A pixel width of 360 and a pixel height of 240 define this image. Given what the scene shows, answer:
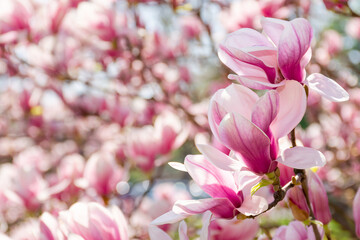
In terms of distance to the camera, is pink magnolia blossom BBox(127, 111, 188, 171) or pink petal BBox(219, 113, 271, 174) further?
pink magnolia blossom BBox(127, 111, 188, 171)

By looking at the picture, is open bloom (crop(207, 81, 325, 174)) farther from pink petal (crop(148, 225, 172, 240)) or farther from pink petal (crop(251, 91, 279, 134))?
pink petal (crop(148, 225, 172, 240))

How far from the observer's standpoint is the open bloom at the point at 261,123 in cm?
49

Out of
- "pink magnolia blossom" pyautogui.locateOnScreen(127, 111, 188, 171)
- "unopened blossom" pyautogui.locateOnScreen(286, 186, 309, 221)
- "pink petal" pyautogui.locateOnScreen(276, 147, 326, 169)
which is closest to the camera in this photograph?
"pink petal" pyautogui.locateOnScreen(276, 147, 326, 169)

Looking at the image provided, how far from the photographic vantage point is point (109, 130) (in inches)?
104

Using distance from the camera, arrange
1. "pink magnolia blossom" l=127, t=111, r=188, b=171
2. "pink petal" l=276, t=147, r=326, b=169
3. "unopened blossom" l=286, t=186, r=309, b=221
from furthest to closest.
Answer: "pink magnolia blossom" l=127, t=111, r=188, b=171 < "unopened blossom" l=286, t=186, r=309, b=221 < "pink petal" l=276, t=147, r=326, b=169

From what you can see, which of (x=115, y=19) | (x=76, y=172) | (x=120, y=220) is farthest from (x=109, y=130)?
(x=120, y=220)

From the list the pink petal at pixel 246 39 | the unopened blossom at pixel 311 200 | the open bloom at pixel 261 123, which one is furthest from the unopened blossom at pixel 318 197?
the pink petal at pixel 246 39

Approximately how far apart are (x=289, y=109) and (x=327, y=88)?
55 millimetres

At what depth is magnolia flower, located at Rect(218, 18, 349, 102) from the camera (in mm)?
509

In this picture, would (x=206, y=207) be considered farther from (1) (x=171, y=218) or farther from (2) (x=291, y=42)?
(2) (x=291, y=42)

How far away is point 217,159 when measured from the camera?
493 millimetres

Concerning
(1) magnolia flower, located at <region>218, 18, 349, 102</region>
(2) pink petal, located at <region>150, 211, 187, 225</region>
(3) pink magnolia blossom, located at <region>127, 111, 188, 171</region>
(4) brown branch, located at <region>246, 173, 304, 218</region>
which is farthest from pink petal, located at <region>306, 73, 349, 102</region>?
(3) pink magnolia blossom, located at <region>127, 111, 188, 171</region>

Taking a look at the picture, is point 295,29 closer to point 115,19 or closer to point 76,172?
point 76,172

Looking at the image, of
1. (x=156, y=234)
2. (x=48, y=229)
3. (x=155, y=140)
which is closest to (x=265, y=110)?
(x=156, y=234)
